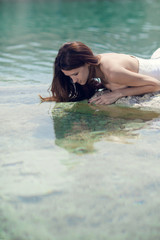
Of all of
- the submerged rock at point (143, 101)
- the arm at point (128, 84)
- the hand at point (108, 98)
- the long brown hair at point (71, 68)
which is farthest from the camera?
the hand at point (108, 98)

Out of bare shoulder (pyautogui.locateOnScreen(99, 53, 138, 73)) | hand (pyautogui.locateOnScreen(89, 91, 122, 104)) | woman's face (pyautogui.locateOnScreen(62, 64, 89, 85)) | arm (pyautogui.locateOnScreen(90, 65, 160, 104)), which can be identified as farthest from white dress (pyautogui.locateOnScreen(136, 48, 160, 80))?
woman's face (pyautogui.locateOnScreen(62, 64, 89, 85))

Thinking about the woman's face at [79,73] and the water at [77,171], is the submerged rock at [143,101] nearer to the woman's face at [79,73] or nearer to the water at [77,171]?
the water at [77,171]

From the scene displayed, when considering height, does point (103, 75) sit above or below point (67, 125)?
above

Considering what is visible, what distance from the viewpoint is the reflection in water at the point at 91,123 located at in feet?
9.13

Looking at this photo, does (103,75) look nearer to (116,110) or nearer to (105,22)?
(116,110)

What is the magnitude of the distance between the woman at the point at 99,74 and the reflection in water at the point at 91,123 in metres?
0.19

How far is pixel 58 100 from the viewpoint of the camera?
4.16m

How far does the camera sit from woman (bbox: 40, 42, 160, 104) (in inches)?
135

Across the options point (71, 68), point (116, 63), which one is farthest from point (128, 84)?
point (71, 68)

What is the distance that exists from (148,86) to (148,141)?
4.38 ft

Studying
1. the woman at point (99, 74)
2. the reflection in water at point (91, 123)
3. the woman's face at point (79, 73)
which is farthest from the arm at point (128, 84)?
the woman's face at point (79, 73)

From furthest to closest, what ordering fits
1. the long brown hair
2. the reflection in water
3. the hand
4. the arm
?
1. the hand
2. the arm
3. the long brown hair
4. the reflection in water

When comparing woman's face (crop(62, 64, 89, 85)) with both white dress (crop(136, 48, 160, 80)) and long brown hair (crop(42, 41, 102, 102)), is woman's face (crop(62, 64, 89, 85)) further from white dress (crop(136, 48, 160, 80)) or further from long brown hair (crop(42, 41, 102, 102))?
white dress (crop(136, 48, 160, 80))

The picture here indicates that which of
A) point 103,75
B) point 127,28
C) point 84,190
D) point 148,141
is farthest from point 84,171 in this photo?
point 127,28
